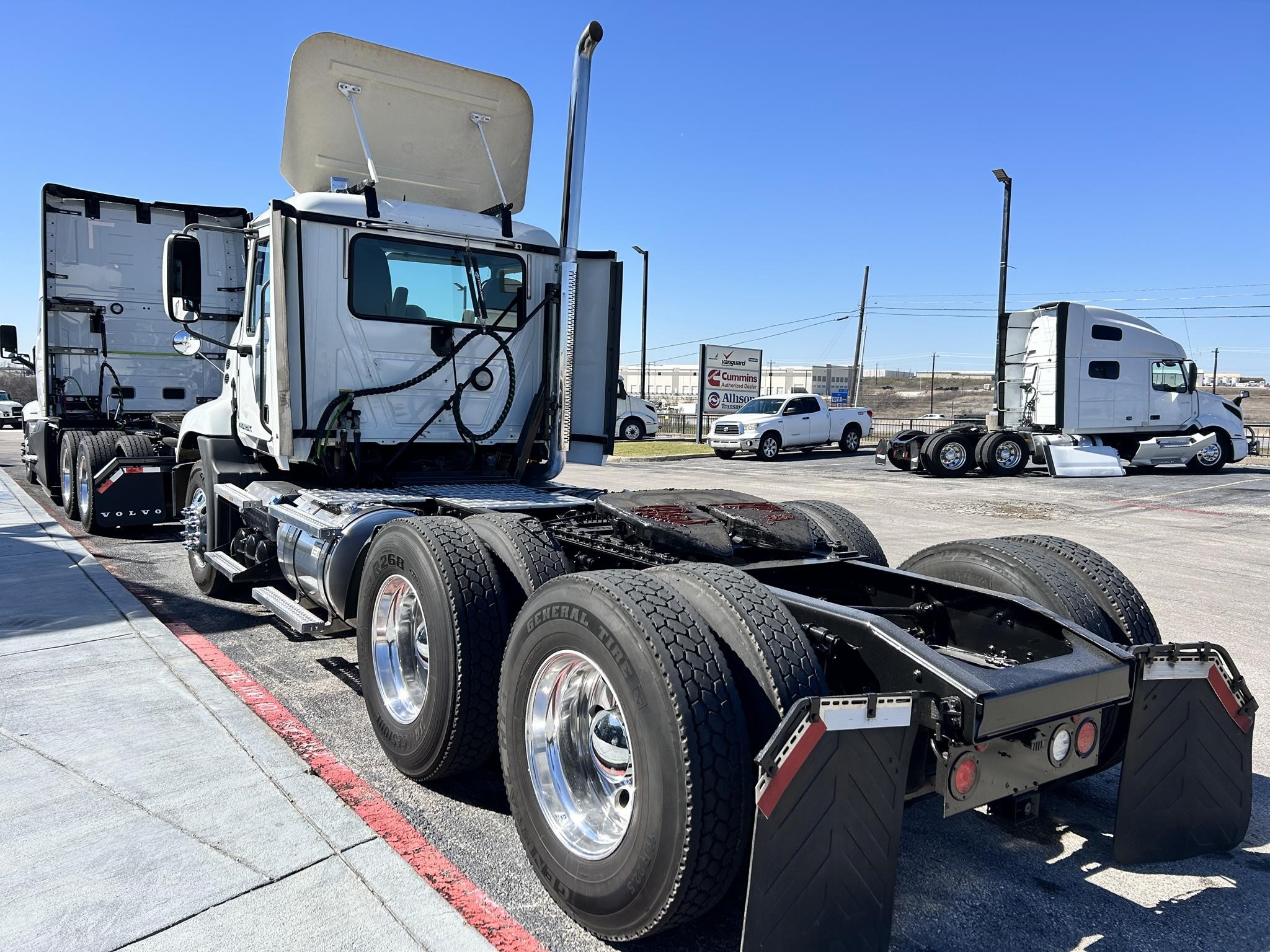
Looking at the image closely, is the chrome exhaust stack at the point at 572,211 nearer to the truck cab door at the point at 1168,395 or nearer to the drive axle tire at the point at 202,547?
the drive axle tire at the point at 202,547

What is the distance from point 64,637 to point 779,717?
5180mm

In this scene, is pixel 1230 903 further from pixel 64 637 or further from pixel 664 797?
pixel 64 637

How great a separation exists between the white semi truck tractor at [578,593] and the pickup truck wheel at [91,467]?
3094mm

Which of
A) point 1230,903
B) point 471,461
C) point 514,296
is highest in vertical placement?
point 514,296

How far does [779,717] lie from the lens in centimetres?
246

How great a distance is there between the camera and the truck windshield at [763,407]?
27.9 metres

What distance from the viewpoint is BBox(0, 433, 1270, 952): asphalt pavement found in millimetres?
2787

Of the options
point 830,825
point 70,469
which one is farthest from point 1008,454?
point 830,825

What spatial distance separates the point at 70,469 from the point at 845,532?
10.3m

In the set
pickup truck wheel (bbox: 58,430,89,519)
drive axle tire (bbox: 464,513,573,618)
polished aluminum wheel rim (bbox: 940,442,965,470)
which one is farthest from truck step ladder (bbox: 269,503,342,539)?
polished aluminum wheel rim (bbox: 940,442,965,470)

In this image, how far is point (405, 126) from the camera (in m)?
6.16

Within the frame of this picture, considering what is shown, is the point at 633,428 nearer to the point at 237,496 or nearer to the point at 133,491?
the point at 133,491

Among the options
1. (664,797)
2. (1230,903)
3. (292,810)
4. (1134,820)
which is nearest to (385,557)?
(292,810)

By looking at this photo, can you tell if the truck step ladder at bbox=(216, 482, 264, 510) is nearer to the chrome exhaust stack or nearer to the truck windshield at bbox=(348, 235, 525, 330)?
the truck windshield at bbox=(348, 235, 525, 330)
